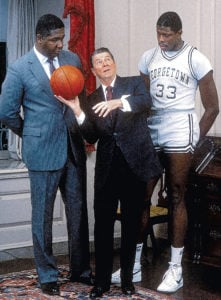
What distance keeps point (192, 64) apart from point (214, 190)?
0.85 metres

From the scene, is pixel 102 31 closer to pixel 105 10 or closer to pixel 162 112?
pixel 105 10

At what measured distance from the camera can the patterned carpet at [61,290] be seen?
3.92 m

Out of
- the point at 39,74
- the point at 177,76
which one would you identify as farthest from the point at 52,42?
the point at 177,76

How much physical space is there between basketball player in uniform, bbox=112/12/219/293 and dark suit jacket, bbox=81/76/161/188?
0.19 meters

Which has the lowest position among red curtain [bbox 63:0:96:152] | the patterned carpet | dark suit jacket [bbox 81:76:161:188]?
the patterned carpet

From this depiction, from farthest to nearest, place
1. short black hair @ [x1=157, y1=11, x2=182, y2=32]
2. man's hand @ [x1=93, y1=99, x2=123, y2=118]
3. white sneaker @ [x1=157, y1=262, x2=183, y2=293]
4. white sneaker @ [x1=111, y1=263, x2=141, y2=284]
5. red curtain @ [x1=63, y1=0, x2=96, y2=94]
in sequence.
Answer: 1. red curtain @ [x1=63, y1=0, x2=96, y2=94]
2. white sneaker @ [x1=111, y1=263, x2=141, y2=284]
3. white sneaker @ [x1=157, y1=262, x2=183, y2=293]
4. short black hair @ [x1=157, y1=11, x2=182, y2=32]
5. man's hand @ [x1=93, y1=99, x2=123, y2=118]

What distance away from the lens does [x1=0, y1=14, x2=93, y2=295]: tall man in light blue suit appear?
3730 millimetres

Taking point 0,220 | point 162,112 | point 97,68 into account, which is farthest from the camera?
point 0,220

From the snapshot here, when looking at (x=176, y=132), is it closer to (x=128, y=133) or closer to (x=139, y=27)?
(x=128, y=133)

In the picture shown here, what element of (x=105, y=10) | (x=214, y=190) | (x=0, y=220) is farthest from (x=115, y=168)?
(x=105, y=10)

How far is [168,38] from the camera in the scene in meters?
3.86

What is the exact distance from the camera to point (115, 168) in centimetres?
374

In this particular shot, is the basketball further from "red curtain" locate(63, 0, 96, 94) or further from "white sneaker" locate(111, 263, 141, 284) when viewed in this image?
"red curtain" locate(63, 0, 96, 94)

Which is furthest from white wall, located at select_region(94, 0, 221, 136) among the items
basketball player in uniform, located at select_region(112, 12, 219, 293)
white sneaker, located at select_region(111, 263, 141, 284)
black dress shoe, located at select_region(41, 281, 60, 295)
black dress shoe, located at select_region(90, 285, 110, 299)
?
black dress shoe, located at select_region(41, 281, 60, 295)
